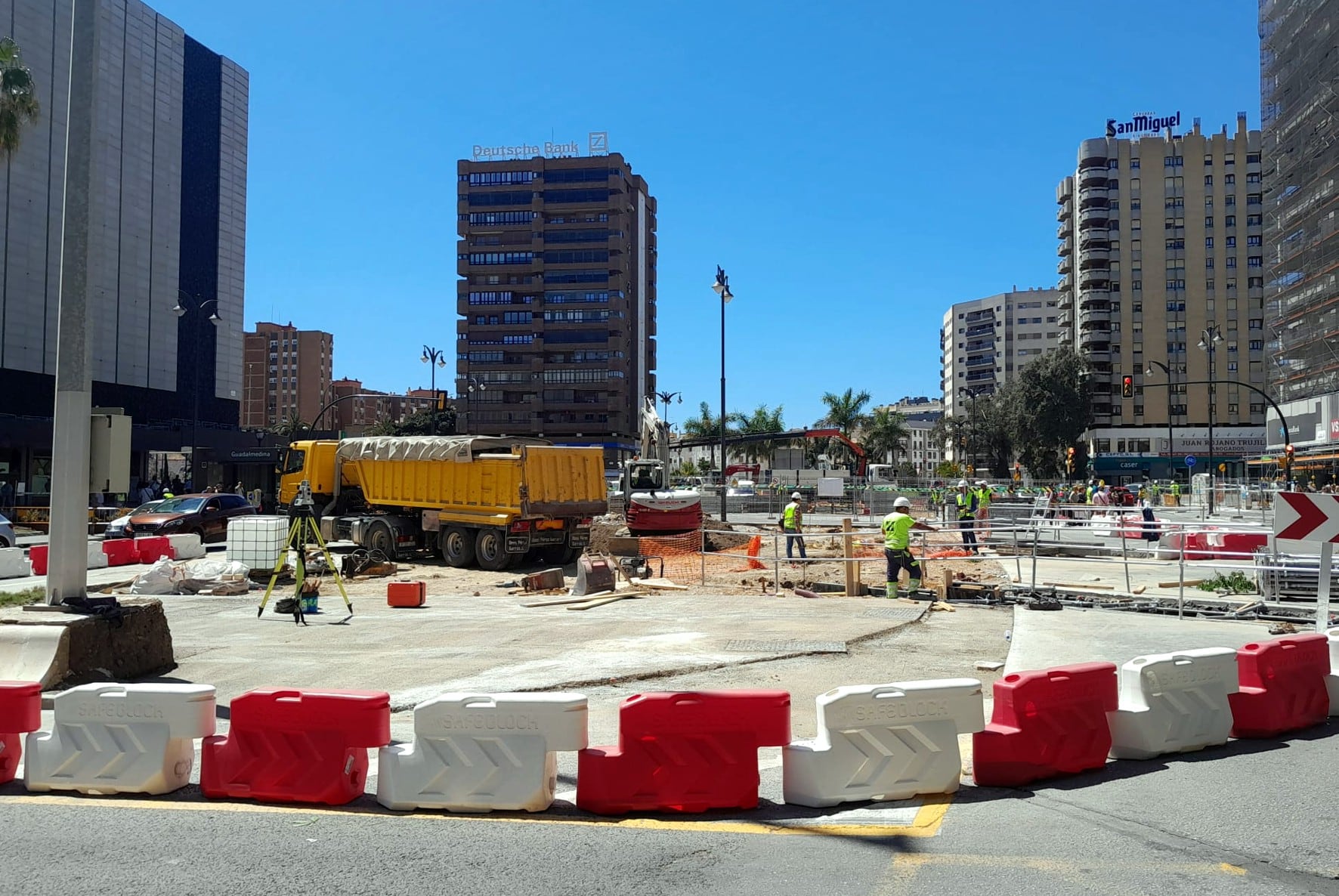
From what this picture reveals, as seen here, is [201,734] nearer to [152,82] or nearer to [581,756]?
[581,756]

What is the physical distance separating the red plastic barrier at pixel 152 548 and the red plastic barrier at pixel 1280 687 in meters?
22.6

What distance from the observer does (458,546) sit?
21516 mm

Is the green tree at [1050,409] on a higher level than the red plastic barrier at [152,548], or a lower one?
higher

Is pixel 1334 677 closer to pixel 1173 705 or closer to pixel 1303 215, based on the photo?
pixel 1173 705

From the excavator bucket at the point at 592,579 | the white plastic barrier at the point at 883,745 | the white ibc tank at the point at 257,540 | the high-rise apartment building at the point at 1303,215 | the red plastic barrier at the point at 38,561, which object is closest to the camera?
the white plastic barrier at the point at 883,745

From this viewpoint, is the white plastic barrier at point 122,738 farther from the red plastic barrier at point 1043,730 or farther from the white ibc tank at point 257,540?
the white ibc tank at point 257,540

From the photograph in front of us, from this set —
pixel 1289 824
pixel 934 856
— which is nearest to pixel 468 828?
pixel 934 856

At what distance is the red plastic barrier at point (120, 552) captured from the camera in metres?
22.8

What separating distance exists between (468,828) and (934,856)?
2337 millimetres

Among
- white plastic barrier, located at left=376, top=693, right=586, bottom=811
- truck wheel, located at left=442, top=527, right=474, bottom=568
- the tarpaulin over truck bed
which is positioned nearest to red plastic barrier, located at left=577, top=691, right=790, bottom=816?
white plastic barrier, located at left=376, top=693, right=586, bottom=811

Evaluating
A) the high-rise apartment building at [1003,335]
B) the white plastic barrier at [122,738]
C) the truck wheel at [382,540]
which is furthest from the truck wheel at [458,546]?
the high-rise apartment building at [1003,335]

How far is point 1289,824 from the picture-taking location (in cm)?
512

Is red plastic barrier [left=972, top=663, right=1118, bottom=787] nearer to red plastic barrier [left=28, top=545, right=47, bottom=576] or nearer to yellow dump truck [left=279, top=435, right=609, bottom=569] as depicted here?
yellow dump truck [left=279, top=435, right=609, bottom=569]

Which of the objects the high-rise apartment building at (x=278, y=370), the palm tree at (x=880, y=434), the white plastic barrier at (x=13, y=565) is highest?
the high-rise apartment building at (x=278, y=370)
